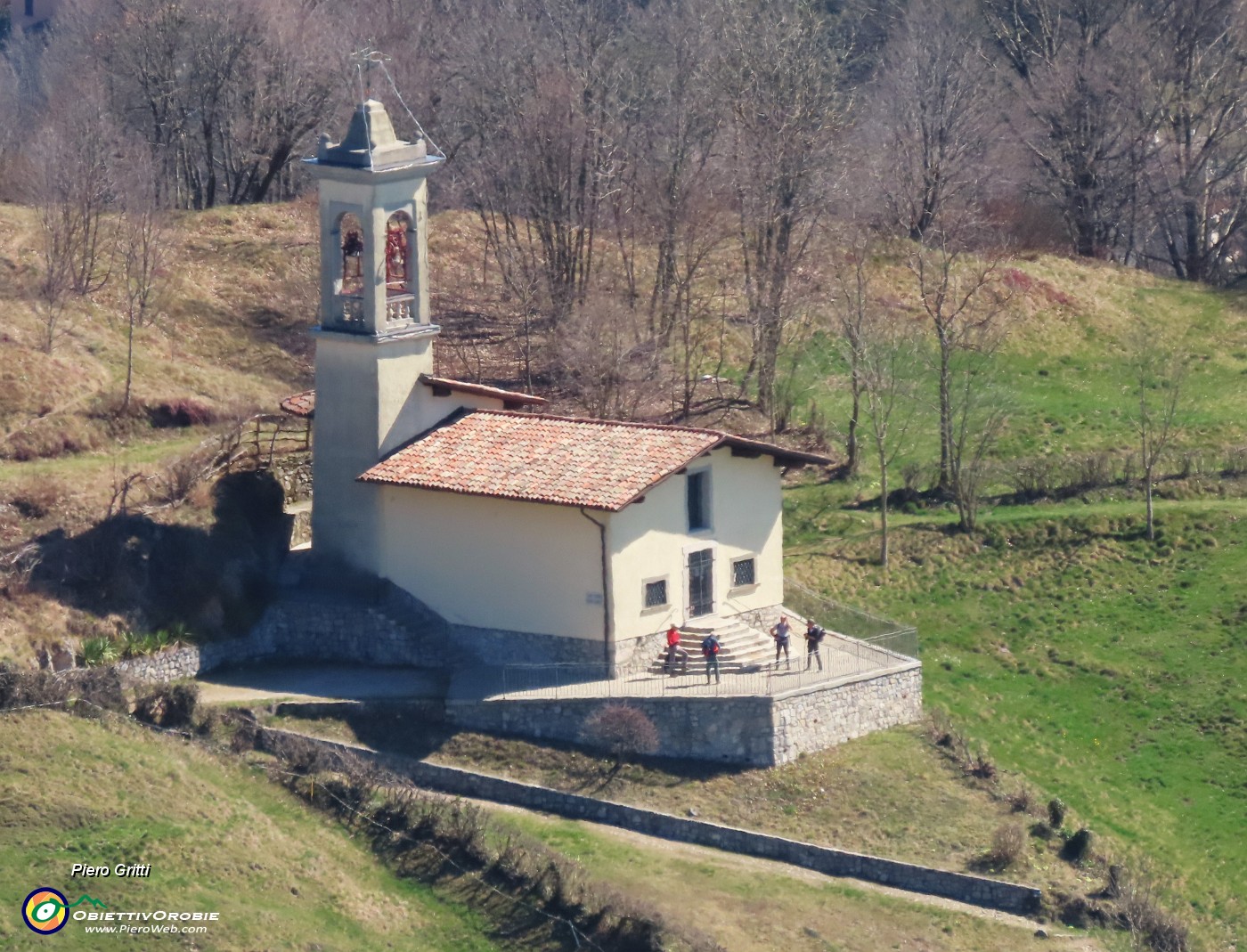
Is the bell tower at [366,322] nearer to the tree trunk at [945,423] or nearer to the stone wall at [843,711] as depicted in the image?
the stone wall at [843,711]

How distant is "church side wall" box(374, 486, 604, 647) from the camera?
42.0 m

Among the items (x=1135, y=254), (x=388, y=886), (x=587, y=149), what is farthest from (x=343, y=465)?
(x=1135, y=254)

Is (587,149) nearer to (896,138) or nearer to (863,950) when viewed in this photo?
(896,138)

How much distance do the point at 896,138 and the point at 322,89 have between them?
56.7ft

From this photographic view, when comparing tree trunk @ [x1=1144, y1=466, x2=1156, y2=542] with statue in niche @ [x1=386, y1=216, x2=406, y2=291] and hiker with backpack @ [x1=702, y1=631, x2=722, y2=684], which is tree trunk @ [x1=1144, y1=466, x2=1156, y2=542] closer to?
hiker with backpack @ [x1=702, y1=631, x2=722, y2=684]

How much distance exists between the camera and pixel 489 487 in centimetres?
4228

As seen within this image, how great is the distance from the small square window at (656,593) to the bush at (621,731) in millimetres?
2268

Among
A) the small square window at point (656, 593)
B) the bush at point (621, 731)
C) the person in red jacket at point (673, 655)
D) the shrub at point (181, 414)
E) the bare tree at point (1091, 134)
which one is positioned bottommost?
the bush at point (621, 731)

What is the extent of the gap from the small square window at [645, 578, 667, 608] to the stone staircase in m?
0.73

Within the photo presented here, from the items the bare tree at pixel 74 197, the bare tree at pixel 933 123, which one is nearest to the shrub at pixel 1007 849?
the bare tree at pixel 933 123

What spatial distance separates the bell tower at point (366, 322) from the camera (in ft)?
143

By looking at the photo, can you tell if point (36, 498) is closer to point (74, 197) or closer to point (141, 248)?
point (74, 197)

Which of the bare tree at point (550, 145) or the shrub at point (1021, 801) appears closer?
the shrub at point (1021, 801)

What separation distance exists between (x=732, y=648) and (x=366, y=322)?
8922mm
